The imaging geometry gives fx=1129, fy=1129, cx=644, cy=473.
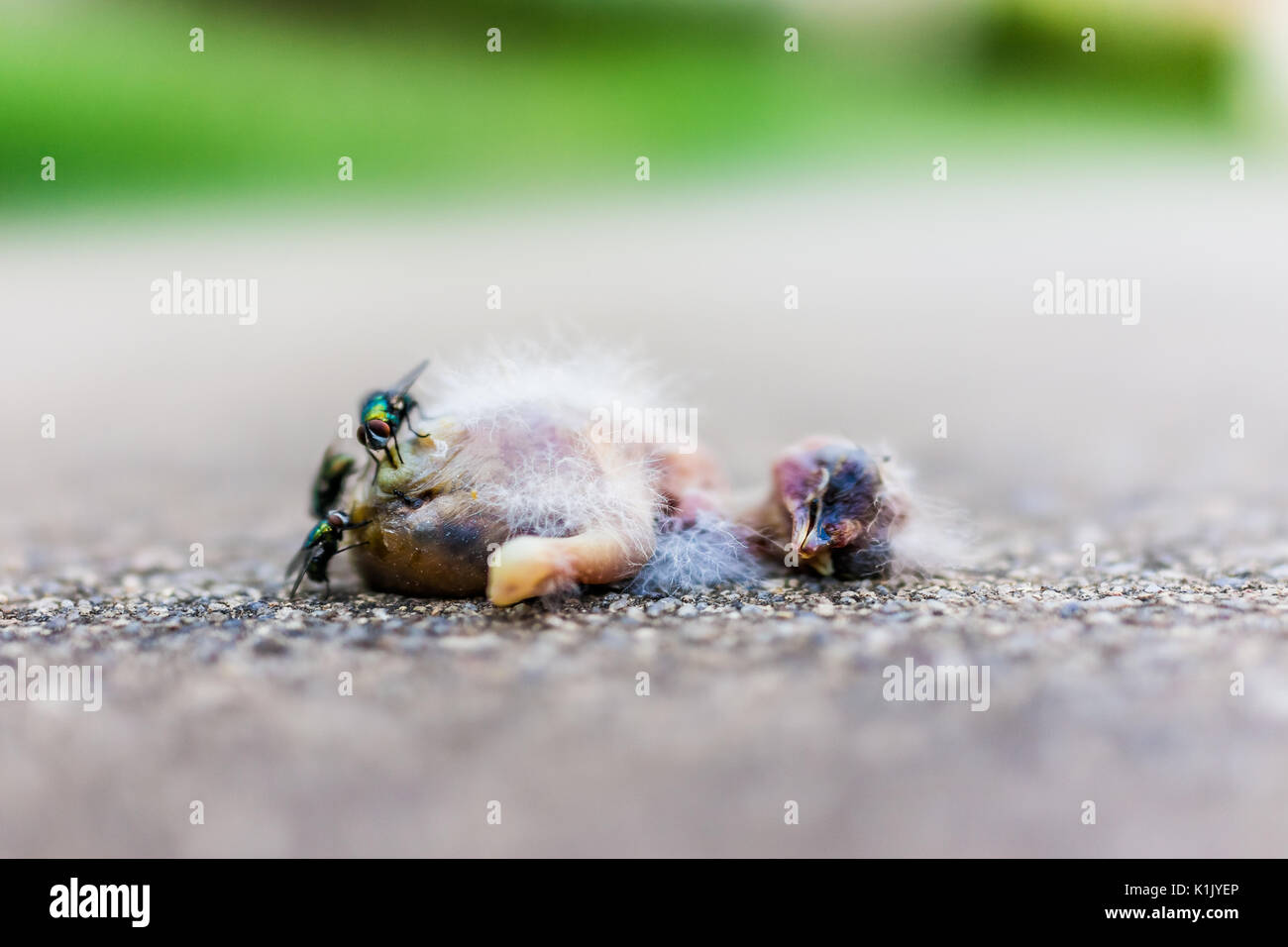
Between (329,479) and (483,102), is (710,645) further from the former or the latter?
(483,102)

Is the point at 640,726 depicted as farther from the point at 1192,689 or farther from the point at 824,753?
the point at 1192,689

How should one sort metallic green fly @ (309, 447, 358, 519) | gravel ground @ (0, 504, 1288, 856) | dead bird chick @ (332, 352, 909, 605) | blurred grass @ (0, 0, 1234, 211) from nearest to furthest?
gravel ground @ (0, 504, 1288, 856) → dead bird chick @ (332, 352, 909, 605) → metallic green fly @ (309, 447, 358, 519) → blurred grass @ (0, 0, 1234, 211)

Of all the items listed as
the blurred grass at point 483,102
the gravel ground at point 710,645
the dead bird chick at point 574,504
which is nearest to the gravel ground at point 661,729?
the gravel ground at point 710,645

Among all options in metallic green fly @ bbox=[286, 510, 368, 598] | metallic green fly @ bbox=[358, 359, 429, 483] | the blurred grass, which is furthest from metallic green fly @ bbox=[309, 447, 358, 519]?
the blurred grass

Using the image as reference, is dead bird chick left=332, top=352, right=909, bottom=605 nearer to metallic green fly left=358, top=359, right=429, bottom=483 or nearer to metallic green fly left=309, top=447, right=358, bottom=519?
metallic green fly left=358, top=359, right=429, bottom=483

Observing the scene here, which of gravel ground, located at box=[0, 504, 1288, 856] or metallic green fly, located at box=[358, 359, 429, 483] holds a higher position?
metallic green fly, located at box=[358, 359, 429, 483]

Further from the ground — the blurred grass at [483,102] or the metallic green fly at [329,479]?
the blurred grass at [483,102]

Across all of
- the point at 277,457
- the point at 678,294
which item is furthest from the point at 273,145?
the point at 277,457

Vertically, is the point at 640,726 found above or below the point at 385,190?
below

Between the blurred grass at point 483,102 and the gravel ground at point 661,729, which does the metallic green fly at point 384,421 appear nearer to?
the gravel ground at point 661,729
